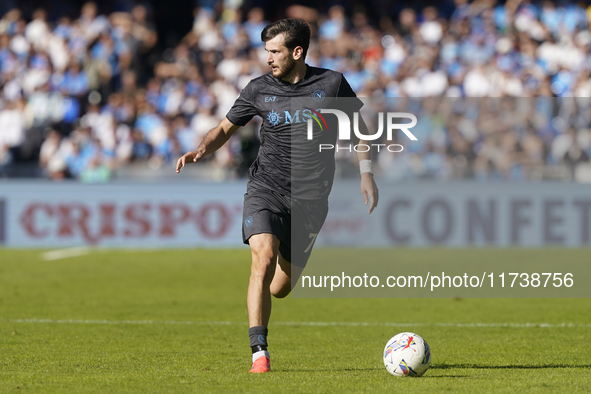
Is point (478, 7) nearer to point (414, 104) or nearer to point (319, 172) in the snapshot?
point (414, 104)

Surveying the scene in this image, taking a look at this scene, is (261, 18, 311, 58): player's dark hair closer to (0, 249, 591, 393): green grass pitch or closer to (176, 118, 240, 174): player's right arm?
(176, 118, 240, 174): player's right arm

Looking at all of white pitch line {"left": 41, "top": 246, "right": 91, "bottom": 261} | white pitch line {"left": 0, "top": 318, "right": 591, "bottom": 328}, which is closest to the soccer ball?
white pitch line {"left": 0, "top": 318, "right": 591, "bottom": 328}

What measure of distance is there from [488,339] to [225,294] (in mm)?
4604

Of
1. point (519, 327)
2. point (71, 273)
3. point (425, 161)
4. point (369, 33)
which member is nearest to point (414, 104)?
point (425, 161)

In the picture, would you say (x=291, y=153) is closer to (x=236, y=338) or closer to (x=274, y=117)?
(x=274, y=117)

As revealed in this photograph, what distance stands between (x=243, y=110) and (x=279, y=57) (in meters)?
0.53

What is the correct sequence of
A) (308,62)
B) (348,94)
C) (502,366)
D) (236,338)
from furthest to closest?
1. (308,62)
2. (236,338)
3. (348,94)
4. (502,366)

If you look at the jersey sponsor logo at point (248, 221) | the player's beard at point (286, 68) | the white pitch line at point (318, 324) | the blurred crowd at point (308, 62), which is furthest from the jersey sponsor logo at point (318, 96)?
the blurred crowd at point (308, 62)

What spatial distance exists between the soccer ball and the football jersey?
1.44 meters

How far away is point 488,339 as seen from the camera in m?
7.95

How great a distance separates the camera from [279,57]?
645 centimetres

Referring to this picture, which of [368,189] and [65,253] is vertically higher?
[368,189]

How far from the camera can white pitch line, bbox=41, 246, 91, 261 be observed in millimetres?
16156

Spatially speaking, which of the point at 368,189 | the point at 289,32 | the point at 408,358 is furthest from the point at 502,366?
the point at 289,32
